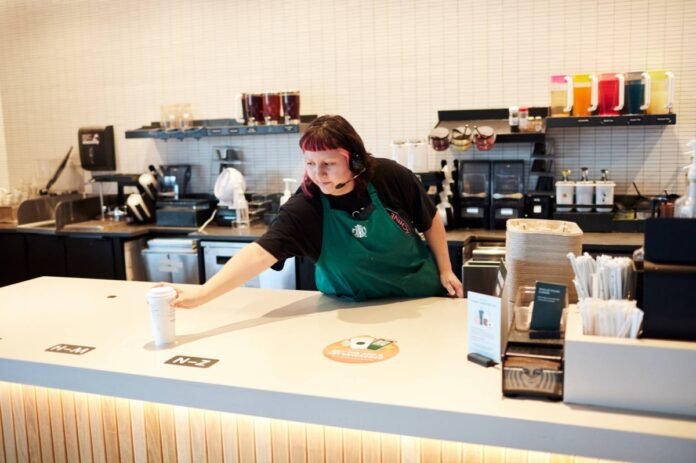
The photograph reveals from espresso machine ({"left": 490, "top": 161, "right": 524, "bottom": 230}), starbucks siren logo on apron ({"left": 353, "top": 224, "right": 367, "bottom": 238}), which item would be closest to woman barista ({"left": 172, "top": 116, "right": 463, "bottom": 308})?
starbucks siren logo on apron ({"left": 353, "top": 224, "right": 367, "bottom": 238})

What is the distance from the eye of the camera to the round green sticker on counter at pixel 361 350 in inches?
75.2

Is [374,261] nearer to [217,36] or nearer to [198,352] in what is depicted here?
[198,352]

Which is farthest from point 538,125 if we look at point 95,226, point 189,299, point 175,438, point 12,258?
point 12,258

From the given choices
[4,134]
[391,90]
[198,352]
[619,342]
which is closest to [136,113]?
[4,134]

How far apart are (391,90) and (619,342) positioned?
11.9 ft

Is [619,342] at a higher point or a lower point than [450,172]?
lower

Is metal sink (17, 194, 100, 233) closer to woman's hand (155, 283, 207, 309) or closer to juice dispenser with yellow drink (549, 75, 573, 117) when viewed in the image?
woman's hand (155, 283, 207, 309)

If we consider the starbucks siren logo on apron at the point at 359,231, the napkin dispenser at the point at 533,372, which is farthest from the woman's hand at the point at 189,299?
the napkin dispenser at the point at 533,372

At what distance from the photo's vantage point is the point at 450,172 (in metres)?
4.61

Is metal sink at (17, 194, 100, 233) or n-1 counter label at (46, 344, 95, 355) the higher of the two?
metal sink at (17, 194, 100, 233)

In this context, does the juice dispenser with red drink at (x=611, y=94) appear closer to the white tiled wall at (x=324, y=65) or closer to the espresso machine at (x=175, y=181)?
the white tiled wall at (x=324, y=65)

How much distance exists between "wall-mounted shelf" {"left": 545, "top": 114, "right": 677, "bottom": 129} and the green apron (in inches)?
77.1

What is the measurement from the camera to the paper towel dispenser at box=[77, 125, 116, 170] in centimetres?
571

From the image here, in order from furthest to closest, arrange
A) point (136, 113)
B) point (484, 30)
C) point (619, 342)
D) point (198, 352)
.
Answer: point (136, 113), point (484, 30), point (198, 352), point (619, 342)
